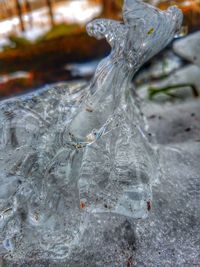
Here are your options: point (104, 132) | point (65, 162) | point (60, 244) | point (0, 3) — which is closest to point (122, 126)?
point (104, 132)

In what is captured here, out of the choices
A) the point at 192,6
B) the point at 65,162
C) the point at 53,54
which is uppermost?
the point at 65,162

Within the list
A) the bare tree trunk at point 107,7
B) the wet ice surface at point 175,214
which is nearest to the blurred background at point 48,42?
the bare tree trunk at point 107,7

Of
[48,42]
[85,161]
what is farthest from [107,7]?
[85,161]

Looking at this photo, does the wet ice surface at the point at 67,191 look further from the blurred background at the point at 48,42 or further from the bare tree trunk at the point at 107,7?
the bare tree trunk at the point at 107,7

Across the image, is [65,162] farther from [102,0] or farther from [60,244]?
[102,0]

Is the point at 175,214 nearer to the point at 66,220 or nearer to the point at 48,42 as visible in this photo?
the point at 66,220

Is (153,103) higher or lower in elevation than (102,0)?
higher
